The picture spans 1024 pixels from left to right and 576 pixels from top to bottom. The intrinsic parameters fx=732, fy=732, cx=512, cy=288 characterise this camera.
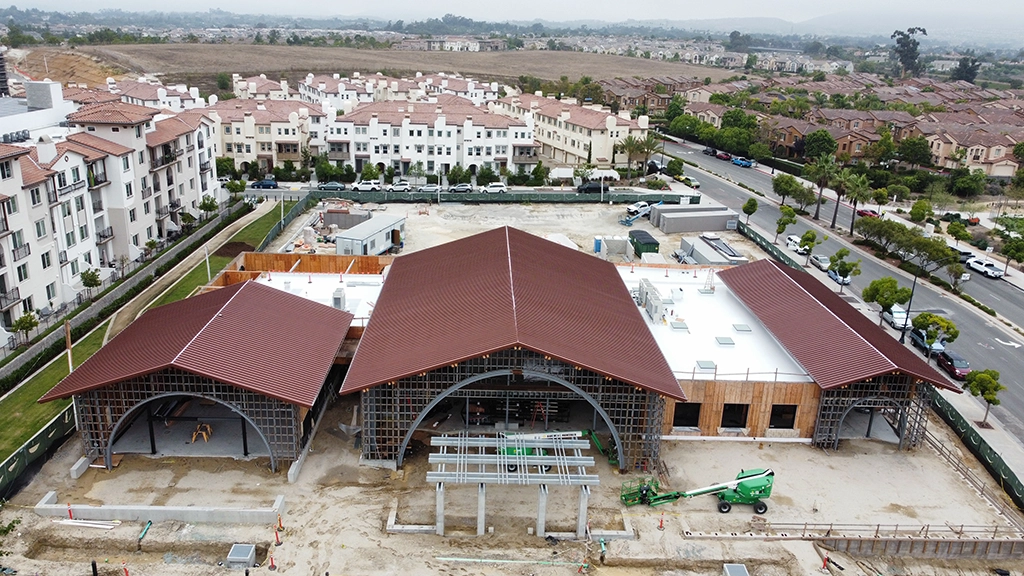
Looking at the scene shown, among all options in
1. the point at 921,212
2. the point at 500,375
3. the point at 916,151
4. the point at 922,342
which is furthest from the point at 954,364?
the point at 916,151

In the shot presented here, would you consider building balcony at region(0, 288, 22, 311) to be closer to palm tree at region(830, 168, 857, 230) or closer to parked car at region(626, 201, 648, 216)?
parked car at region(626, 201, 648, 216)

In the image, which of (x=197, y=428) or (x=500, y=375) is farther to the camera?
(x=197, y=428)

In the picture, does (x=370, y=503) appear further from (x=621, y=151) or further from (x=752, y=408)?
(x=621, y=151)

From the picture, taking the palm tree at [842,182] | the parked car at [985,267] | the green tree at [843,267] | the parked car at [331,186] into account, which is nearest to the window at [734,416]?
the green tree at [843,267]

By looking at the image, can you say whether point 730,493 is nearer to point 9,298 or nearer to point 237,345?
point 237,345

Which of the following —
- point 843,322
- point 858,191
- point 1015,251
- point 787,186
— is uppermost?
point 858,191

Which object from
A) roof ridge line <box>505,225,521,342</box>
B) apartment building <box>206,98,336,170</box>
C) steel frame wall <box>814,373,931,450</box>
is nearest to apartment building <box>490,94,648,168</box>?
apartment building <box>206,98,336,170</box>

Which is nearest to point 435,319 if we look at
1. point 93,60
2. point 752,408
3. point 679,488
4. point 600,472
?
point 600,472
